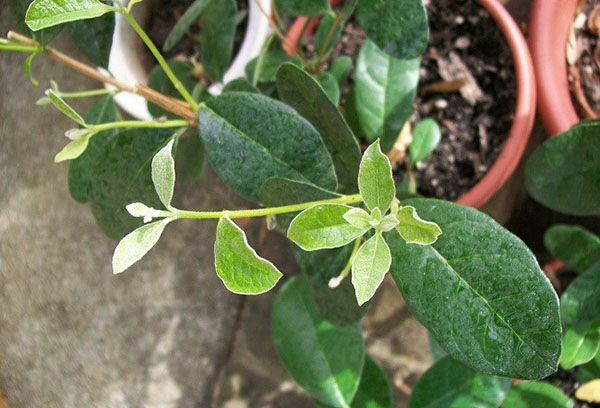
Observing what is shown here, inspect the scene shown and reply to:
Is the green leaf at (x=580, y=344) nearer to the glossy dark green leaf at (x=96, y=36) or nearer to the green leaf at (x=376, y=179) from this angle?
the green leaf at (x=376, y=179)

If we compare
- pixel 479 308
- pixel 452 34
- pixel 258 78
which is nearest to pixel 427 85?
pixel 452 34

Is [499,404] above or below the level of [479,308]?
below

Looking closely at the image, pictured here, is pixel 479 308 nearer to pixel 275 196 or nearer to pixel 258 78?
pixel 275 196

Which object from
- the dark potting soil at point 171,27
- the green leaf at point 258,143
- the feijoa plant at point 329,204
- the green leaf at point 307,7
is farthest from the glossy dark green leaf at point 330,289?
the dark potting soil at point 171,27

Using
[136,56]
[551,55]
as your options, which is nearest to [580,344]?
[551,55]

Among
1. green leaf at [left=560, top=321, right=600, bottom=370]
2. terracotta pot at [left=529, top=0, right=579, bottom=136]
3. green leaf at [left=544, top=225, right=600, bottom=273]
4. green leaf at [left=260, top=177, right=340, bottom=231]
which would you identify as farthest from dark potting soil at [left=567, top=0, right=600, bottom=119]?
green leaf at [left=260, top=177, right=340, bottom=231]

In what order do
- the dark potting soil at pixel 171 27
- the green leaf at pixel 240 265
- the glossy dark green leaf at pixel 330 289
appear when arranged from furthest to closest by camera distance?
the dark potting soil at pixel 171 27
the glossy dark green leaf at pixel 330 289
the green leaf at pixel 240 265
